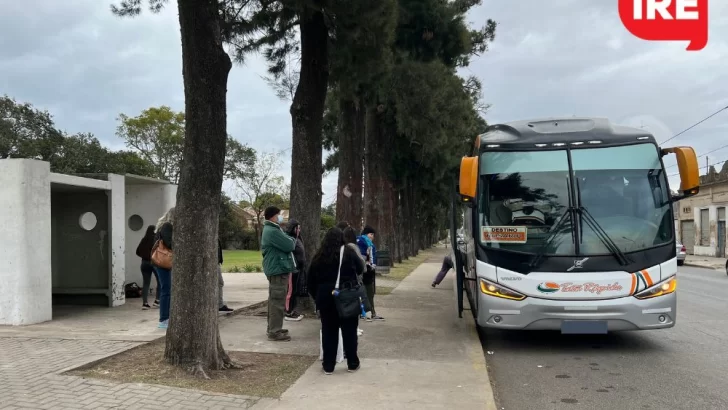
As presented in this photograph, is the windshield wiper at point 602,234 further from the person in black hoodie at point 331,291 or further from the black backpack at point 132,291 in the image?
the black backpack at point 132,291

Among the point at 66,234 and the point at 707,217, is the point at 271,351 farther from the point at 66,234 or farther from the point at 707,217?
the point at 707,217

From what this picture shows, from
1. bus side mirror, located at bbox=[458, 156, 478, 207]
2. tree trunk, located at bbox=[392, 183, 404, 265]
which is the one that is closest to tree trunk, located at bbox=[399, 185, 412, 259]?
tree trunk, located at bbox=[392, 183, 404, 265]

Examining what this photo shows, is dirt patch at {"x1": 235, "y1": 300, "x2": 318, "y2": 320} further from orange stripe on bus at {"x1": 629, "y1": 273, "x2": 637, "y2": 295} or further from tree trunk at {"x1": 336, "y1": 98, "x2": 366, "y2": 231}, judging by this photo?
tree trunk at {"x1": 336, "y1": 98, "x2": 366, "y2": 231}

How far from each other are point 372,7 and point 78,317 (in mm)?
6988

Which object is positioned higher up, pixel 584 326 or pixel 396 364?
pixel 584 326

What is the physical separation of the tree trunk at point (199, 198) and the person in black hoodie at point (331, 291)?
108cm

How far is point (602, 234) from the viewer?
7316 millimetres

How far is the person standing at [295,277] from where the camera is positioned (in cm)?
870

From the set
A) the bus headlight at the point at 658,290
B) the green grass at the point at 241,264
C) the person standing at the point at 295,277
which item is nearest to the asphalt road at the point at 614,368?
the bus headlight at the point at 658,290

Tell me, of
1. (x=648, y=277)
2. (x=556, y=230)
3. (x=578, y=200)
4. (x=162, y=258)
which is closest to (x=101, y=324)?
(x=162, y=258)

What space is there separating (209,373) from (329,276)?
1.57 m

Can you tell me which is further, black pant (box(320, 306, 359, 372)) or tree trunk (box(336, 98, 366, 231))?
tree trunk (box(336, 98, 366, 231))

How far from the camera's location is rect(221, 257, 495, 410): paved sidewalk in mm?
5102

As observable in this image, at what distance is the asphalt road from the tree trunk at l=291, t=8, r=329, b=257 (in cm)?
357
